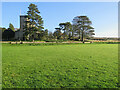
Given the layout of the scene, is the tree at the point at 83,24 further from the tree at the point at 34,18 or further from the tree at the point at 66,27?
the tree at the point at 34,18

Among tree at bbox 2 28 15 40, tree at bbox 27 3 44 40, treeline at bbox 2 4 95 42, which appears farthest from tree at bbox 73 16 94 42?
tree at bbox 2 28 15 40

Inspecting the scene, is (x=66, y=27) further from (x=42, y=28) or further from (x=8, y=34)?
(x=8, y=34)

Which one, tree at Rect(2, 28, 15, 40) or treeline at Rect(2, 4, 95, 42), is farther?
tree at Rect(2, 28, 15, 40)

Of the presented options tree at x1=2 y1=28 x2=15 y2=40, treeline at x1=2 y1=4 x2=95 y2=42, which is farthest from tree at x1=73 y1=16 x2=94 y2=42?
tree at x1=2 y1=28 x2=15 y2=40

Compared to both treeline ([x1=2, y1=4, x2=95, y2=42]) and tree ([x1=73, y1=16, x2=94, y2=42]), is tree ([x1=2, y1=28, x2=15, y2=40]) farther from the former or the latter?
tree ([x1=73, y1=16, x2=94, y2=42])

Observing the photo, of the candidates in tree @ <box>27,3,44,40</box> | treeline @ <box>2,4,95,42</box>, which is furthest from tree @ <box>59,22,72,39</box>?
tree @ <box>27,3,44,40</box>

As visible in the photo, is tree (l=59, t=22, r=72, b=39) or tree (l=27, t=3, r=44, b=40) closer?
tree (l=27, t=3, r=44, b=40)

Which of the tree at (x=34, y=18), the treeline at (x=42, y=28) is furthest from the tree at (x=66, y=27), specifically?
the tree at (x=34, y=18)

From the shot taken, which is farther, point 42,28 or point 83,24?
point 83,24

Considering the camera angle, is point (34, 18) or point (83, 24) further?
point (83, 24)

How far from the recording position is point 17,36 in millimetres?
29812

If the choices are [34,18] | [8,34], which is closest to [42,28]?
[34,18]

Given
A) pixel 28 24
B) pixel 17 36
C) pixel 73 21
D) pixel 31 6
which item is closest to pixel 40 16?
pixel 31 6

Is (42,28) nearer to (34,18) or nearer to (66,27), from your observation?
(34,18)
